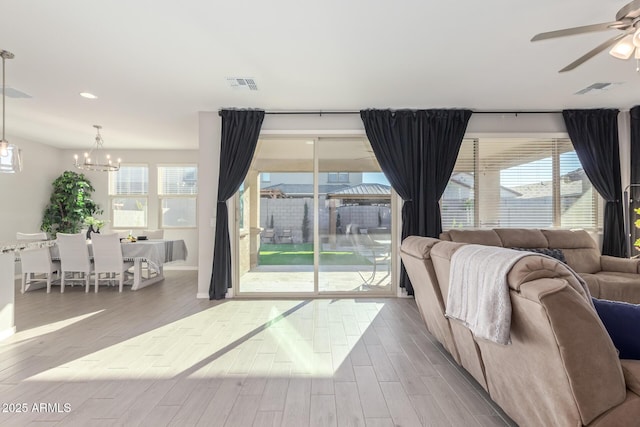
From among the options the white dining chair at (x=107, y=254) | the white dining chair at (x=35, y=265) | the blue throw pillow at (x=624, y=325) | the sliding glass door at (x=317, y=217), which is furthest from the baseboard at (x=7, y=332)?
the blue throw pillow at (x=624, y=325)

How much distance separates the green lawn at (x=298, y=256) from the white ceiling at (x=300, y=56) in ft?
6.56

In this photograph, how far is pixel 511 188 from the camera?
5.04 meters

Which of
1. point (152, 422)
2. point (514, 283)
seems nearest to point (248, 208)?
point (152, 422)

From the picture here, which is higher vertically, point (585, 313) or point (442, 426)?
point (585, 313)

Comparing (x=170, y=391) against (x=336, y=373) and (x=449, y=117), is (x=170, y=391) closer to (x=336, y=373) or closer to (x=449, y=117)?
(x=336, y=373)

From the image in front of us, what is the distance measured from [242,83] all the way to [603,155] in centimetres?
498

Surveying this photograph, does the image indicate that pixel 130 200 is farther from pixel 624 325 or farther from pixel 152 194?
pixel 624 325

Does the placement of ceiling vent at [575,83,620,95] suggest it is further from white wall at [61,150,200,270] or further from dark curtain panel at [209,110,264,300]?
white wall at [61,150,200,270]

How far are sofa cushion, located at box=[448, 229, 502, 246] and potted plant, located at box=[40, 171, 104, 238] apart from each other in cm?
728

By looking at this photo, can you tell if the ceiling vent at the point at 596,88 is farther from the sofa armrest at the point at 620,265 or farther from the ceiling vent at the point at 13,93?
the ceiling vent at the point at 13,93

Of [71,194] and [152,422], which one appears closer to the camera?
[152,422]

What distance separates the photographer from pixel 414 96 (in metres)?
4.39

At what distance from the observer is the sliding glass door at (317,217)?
200 inches

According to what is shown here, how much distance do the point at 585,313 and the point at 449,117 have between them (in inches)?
160
